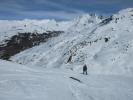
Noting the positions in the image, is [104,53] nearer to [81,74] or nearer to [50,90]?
[81,74]

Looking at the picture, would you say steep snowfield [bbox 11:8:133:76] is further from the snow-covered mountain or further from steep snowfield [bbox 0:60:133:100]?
steep snowfield [bbox 0:60:133:100]

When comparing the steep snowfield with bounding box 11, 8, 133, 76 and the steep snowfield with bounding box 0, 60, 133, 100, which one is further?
the steep snowfield with bounding box 11, 8, 133, 76

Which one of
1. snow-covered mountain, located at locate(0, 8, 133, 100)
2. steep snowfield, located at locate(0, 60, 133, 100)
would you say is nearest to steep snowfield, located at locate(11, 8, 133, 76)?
snow-covered mountain, located at locate(0, 8, 133, 100)

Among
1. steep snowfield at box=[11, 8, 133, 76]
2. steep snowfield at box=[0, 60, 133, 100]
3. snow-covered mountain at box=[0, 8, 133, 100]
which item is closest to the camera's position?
steep snowfield at box=[0, 60, 133, 100]

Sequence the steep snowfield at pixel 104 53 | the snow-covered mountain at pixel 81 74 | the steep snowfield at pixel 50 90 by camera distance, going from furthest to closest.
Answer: the steep snowfield at pixel 104 53
the snow-covered mountain at pixel 81 74
the steep snowfield at pixel 50 90

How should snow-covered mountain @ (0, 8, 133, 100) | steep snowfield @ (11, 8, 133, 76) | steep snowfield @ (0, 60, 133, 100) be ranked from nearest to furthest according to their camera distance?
steep snowfield @ (0, 60, 133, 100) < snow-covered mountain @ (0, 8, 133, 100) < steep snowfield @ (11, 8, 133, 76)

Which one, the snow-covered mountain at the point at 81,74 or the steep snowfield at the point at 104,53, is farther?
the steep snowfield at the point at 104,53

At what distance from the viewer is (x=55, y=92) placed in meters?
23.2

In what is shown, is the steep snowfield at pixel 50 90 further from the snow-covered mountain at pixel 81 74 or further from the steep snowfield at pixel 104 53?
the steep snowfield at pixel 104 53

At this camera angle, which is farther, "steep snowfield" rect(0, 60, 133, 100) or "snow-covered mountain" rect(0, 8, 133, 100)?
"snow-covered mountain" rect(0, 8, 133, 100)

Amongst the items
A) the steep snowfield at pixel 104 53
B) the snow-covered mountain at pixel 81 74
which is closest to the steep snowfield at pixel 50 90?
the snow-covered mountain at pixel 81 74

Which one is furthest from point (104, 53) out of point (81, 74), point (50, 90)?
point (50, 90)

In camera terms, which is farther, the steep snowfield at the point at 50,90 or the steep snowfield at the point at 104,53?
the steep snowfield at the point at 104,53

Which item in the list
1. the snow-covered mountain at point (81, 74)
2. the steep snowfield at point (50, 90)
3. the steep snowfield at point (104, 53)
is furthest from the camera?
the steep snowfield at point (104, 53)
